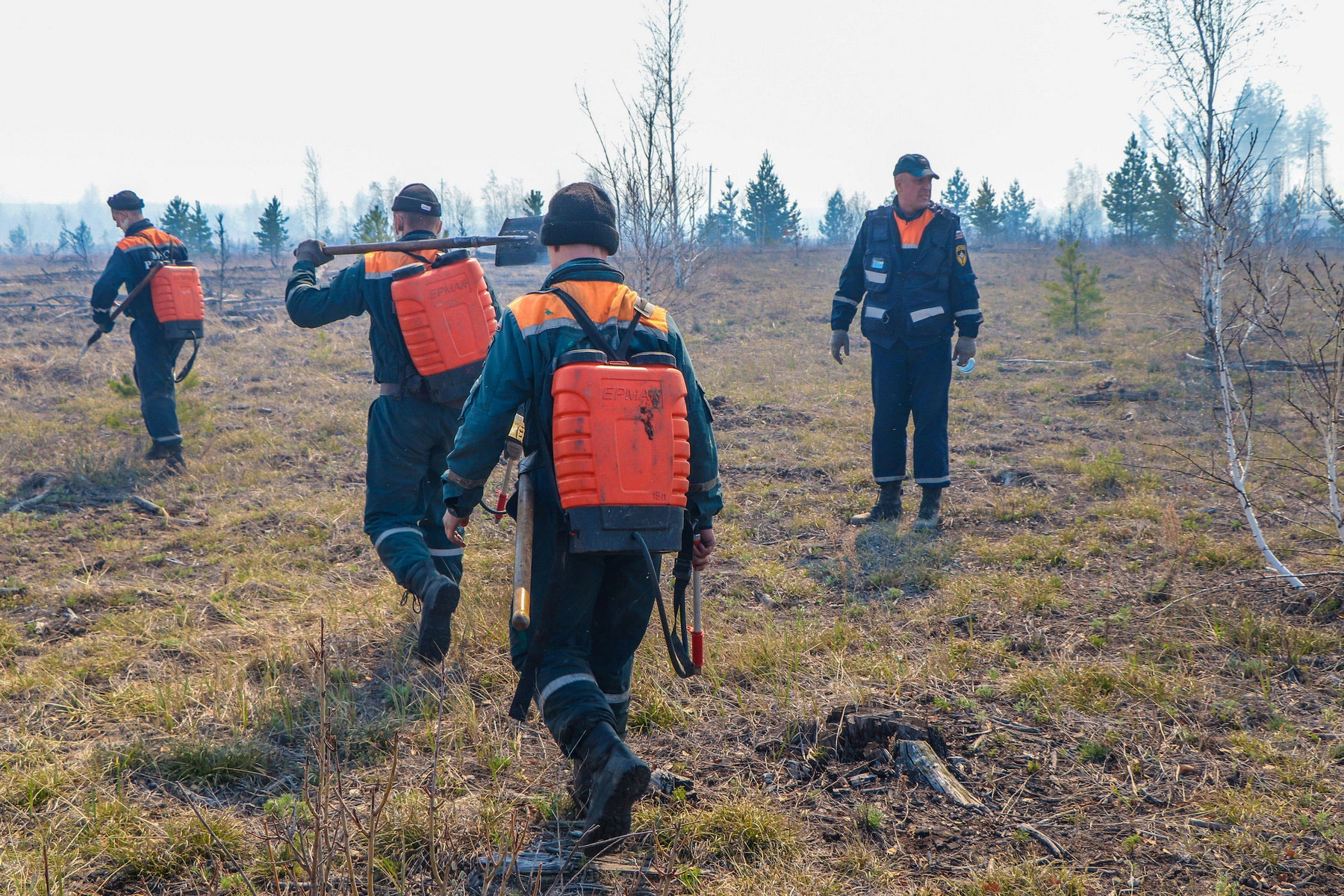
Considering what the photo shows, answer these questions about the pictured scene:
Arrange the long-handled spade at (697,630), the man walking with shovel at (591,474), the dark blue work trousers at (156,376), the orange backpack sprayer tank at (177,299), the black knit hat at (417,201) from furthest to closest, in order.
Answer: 1. the dark blue work trousers at (156,376)
2. the orange backpack sprayer tank at (177,299)
3. the black knit hat at (417,201)
4. the long-handled spade at (697,630)
5. the man walking with shovel at (591,474)

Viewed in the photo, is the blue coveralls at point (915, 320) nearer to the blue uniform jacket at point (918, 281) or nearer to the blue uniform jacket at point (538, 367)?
the blue uniform jacket at point (918, 281)

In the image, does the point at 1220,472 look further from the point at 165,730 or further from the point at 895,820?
the point at 165,730

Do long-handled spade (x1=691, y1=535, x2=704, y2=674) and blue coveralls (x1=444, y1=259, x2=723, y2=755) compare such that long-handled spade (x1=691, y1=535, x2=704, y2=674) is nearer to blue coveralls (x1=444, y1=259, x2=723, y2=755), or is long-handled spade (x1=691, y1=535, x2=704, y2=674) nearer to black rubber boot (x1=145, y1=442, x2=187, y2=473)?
blue coveralls (x1=444, y1=259, x2=723, y2=755)

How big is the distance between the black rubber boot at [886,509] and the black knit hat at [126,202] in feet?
21.6

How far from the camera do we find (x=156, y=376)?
7203 mm

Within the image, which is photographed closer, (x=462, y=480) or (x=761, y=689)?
(x=462, y=480)

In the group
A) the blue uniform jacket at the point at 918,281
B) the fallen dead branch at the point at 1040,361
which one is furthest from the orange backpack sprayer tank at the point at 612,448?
the fallen dead branch at the point at 1040,361

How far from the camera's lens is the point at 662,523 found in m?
2.36

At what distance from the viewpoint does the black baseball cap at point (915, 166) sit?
5457 millimetres

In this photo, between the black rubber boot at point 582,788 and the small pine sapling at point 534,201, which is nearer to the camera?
the black rubber boot at point 582,788

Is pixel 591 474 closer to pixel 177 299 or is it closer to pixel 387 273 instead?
pixel 387 273

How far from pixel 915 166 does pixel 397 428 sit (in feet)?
12.8

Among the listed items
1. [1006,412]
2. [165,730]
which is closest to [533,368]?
[165,730]

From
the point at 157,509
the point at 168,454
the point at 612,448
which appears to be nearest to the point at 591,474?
the point at 612,448
